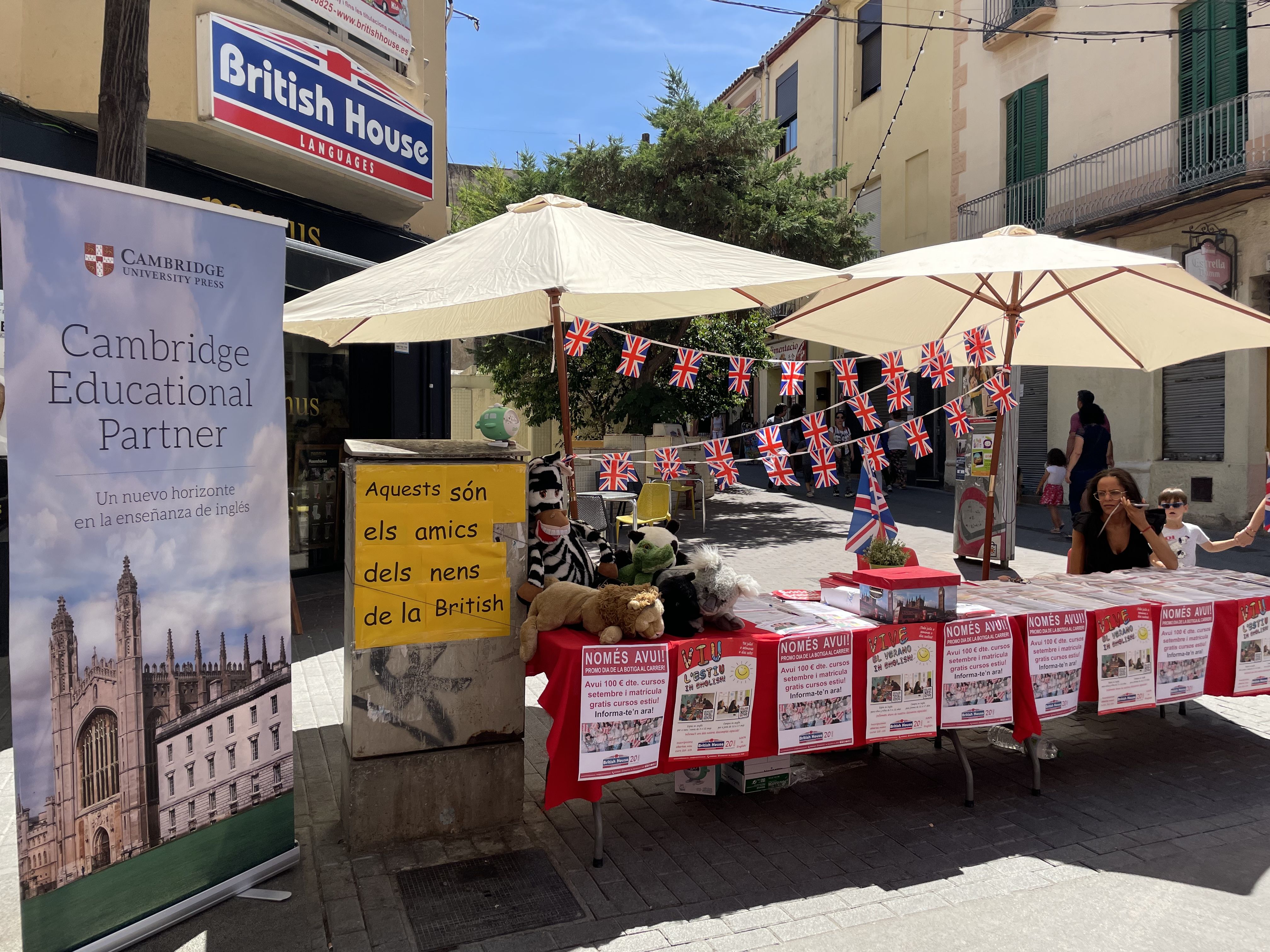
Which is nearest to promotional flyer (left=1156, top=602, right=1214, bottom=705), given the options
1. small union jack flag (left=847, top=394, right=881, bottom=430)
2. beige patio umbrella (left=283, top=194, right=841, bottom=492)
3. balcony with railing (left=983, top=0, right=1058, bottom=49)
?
small union jack flag (left=847, top=394, right=881, bottom=430)

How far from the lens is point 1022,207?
56.5 ft

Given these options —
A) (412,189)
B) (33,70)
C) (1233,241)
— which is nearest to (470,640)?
(33,70)

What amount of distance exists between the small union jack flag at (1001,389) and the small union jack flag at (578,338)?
2426mm

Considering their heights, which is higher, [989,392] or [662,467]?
[989,392]

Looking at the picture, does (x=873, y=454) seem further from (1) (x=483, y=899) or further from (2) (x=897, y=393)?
(1) (x=483, y=899)

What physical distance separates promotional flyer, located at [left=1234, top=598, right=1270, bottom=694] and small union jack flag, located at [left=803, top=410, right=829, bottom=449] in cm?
223

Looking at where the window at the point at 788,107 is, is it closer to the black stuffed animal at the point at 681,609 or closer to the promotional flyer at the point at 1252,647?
the promotional flyer at the point at 1252,647

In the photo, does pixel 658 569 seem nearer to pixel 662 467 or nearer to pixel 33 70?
pixel 662 467

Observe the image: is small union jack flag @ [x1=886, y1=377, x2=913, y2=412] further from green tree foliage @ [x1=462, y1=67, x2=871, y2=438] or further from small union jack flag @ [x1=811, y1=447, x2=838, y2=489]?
green tree foliage @ [x1=462, y1=67, x2=871, y2=438]

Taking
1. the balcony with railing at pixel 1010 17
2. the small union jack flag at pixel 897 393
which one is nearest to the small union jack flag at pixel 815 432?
the small union jack flag at pixel 897 393

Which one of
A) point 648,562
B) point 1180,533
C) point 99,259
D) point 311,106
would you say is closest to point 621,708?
point 648,562

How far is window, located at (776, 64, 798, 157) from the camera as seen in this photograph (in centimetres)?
2712

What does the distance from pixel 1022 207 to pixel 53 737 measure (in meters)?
18.2

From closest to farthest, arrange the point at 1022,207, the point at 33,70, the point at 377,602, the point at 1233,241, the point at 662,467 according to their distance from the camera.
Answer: the point at 377,602 → the point at 662,467 → the point at 33,70 → the point at 1233,241 → the point at 1022,207
